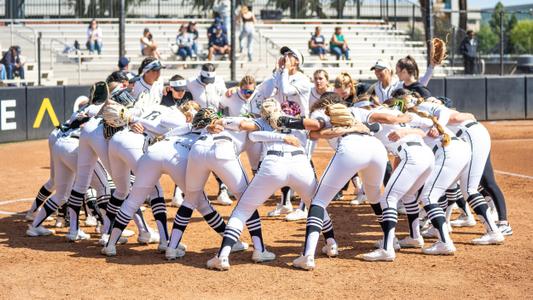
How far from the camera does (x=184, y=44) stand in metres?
25.8

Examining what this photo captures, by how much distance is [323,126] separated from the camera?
8852mm

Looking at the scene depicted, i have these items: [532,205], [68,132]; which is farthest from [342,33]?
[68,132]

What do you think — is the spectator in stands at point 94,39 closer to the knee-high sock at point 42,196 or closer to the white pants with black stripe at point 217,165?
the knee-high sock at point 42,196

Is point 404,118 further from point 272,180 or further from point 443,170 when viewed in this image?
point 272,180

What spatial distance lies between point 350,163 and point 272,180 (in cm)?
76

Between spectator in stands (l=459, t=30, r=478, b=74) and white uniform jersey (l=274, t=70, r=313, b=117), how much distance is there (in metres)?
16.2

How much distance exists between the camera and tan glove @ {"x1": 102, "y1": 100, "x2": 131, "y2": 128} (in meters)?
9.28

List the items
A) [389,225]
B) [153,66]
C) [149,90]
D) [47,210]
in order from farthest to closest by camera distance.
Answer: [149,90] < [153,66] < [47,210] < [389,225]

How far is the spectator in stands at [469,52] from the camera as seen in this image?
27375 mm

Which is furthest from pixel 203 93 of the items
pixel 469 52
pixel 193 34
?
pixel 469 52

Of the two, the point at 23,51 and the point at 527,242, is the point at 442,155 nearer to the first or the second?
the point at 527,242

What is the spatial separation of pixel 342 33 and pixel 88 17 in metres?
8.21

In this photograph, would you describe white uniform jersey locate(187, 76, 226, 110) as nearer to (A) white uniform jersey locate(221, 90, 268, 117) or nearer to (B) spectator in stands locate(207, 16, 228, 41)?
(A) white uniform jersey locate(221, 90, 268, 117)

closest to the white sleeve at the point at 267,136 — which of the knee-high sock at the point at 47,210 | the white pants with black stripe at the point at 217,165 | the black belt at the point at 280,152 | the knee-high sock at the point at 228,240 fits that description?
the black belt at the point at 280,152
